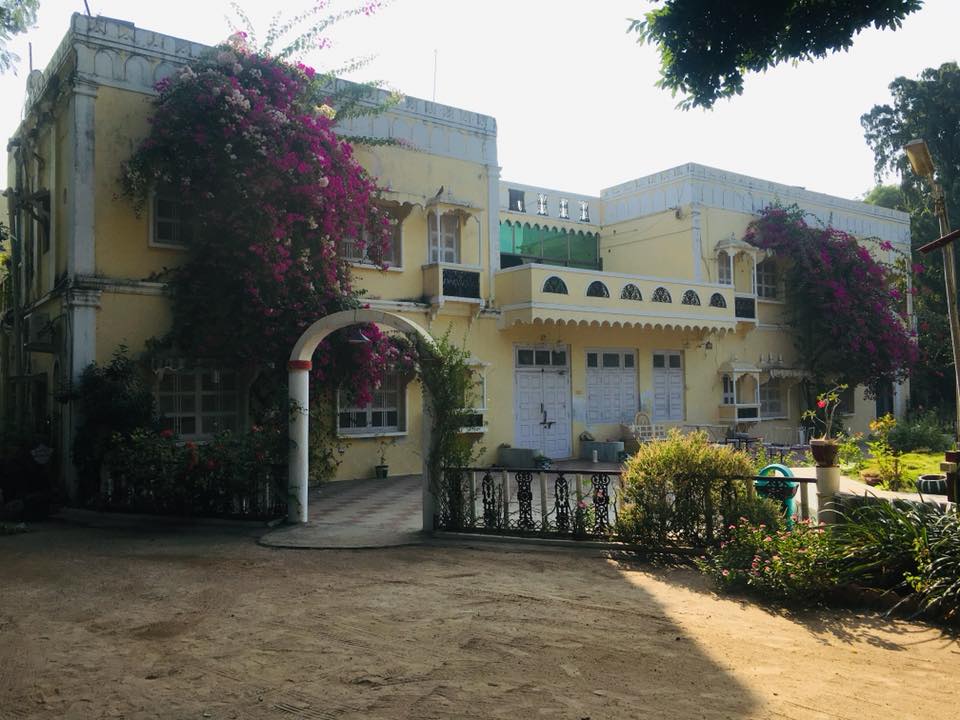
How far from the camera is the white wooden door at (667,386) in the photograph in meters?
19.5

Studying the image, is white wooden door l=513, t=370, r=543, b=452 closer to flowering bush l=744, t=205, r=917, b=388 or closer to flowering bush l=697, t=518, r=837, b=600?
flowering bush l=744, t=205, r=917, b=388

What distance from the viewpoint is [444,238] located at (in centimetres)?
1617

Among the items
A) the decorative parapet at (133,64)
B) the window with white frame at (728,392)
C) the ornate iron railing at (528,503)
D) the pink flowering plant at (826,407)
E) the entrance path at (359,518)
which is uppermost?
the decorative parapet at (133,64)

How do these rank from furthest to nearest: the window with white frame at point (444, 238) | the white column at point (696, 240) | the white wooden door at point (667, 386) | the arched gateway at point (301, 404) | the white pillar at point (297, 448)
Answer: the white column at point (696, 240) < the white wooden door at point (667, 386) < the window with white frame at point (444, 238) < the white pillar at point (297, 448) < the arched gateway at point (301, 404)

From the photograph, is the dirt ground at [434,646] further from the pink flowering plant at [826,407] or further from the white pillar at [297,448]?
the pink flowering plant at [826,407]

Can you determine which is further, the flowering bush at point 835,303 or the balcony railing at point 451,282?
the flowering bush at point 835,303

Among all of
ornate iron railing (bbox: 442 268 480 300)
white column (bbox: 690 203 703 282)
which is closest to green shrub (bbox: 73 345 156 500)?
ornate iron railing (bbox: 442 268 480 300)

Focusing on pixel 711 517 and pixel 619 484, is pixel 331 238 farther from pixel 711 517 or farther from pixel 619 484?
pixel 711 517

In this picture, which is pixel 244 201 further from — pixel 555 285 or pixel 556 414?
pixel 556 414

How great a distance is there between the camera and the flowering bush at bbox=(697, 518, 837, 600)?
621 cm

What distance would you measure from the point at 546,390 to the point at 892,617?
1185 centimetres

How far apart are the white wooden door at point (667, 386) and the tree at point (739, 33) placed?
13365mm

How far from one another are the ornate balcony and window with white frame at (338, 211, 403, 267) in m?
2.53

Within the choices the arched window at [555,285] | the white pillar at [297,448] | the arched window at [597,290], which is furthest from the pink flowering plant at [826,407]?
the white pillar at [297,448]
